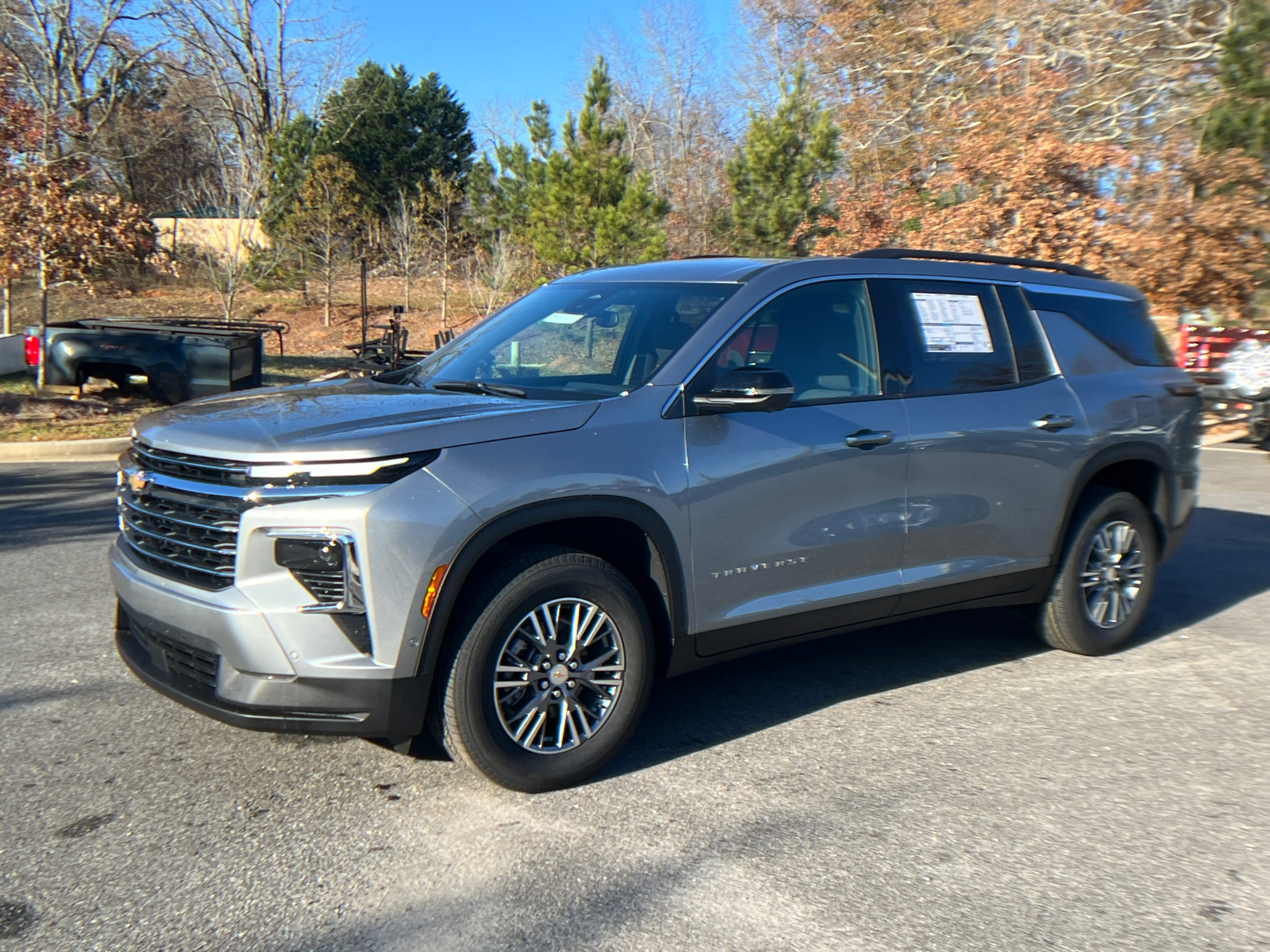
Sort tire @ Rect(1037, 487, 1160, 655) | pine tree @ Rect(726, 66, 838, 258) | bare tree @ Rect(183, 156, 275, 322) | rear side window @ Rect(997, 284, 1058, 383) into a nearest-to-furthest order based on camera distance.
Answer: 1. rear side window @ Rect(997, 284, 1058, 383)
2. tire @ Rect(1037, 487, 1160, 655)
3. bare tree @ Rect(183, 156, 275, 322)
4. pine tree @ Rect(726, 66, 838, 258)

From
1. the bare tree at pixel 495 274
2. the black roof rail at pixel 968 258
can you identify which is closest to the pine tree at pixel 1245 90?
the bare tree at pixel 495 274

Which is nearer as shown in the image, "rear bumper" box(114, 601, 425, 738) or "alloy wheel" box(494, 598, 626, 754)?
"rear bumper" box(114, 601, 425, 738)

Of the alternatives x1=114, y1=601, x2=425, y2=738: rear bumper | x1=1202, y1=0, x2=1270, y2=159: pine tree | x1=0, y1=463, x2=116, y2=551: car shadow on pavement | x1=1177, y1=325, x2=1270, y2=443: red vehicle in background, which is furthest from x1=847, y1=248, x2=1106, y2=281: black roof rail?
x1=1202, y1=0, x2=1270, y2=159: pine tree

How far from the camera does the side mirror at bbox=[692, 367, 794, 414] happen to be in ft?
13.5

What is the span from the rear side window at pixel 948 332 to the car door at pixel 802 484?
7.0 inches

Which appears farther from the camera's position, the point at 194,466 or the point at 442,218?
the point at 442,218

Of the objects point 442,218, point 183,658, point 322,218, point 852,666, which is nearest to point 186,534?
point 183,658

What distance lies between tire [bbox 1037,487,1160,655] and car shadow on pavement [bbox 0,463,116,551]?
260 inches

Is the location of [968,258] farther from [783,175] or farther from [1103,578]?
[783,175]

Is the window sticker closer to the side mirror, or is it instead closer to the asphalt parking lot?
the side mirror

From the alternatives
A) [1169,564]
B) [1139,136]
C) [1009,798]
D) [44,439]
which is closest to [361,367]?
[44,439]

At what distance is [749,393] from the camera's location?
162 inches

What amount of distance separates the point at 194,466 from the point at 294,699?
2.82 ft

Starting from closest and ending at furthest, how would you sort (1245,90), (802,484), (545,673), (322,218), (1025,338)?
(545,673) → (802,484) → (1025,338) → (1245,90) → (322,218)
